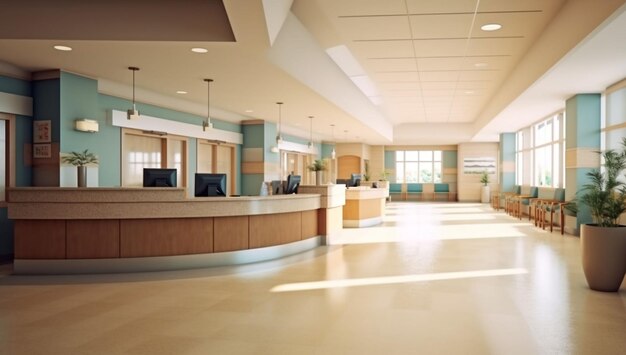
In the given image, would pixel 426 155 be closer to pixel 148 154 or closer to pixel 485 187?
pixel 485 187

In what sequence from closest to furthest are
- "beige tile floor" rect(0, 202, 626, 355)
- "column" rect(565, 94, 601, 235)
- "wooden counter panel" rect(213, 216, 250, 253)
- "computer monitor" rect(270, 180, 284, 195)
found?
"beige tile floor" rect(0, 202, 626, 355), "wooden counter panel" rect(213, 216, 250, 253), "computer monitor" rect(270, 180, 284, 195), "column" rect(565, 94, 601, 235)

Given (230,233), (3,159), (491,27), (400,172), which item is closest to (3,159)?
(3,159)

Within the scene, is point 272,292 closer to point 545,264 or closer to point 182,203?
point 182,203

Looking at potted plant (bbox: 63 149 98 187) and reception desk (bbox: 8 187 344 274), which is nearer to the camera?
reception desk (bbox: 8 187 344 274)

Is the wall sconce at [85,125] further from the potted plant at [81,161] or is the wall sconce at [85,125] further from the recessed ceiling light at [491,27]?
the recessed ceiling light at [491,27]

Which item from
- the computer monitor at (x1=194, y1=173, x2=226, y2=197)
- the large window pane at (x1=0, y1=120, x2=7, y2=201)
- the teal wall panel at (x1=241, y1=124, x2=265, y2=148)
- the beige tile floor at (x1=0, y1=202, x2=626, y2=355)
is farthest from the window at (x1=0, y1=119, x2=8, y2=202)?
the teal wall panel at (x1=241, y1=124, x2=265, y2=148)

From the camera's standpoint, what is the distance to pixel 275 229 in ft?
24.0

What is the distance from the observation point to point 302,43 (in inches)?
296

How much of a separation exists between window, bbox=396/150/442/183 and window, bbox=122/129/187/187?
51.3 ft

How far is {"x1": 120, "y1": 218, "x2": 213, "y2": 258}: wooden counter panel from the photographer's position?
618 cm

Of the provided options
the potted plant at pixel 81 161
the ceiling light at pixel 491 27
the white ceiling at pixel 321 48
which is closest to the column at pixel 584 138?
the white ceiling at pixel 321 48

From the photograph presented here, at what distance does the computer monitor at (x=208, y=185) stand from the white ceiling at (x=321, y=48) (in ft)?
5.50

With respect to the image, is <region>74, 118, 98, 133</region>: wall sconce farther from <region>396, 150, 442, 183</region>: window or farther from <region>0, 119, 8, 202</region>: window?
<region>396, 150, 442, 183</region>: window

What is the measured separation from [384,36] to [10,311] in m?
6.23
